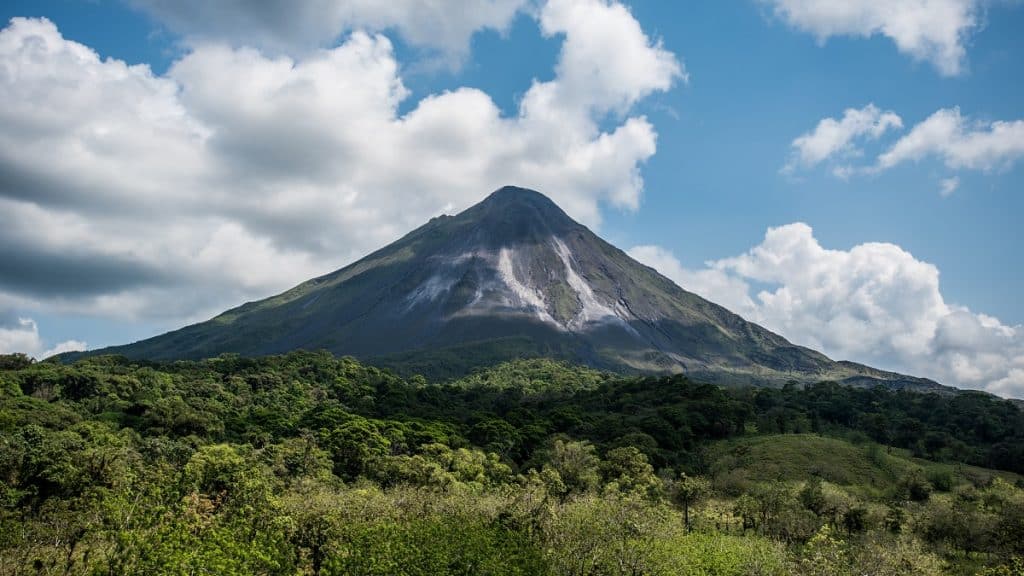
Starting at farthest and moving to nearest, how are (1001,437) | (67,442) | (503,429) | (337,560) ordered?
(1001,437) → (503,429) → (67,442) → (337,560)

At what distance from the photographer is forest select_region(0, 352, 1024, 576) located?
71.7 feet

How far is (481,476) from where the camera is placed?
52.2 metres

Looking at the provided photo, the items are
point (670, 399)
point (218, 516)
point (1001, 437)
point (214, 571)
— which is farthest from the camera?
point (670, 399)

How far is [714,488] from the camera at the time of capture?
5875cm

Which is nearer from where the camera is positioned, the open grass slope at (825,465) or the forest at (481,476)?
the forest at (481,476)

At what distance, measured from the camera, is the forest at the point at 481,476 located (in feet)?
71.7

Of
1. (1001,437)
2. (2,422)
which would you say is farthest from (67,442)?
(1001,437)

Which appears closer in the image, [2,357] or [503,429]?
[503,429]

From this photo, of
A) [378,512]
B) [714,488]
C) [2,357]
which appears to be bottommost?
[714,488]

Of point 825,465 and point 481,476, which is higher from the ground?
point 481,476

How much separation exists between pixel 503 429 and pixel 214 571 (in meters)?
60.5

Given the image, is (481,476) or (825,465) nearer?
(481,476)

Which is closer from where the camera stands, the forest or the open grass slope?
the forest

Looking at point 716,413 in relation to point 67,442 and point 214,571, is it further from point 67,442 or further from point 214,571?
point 214,571
